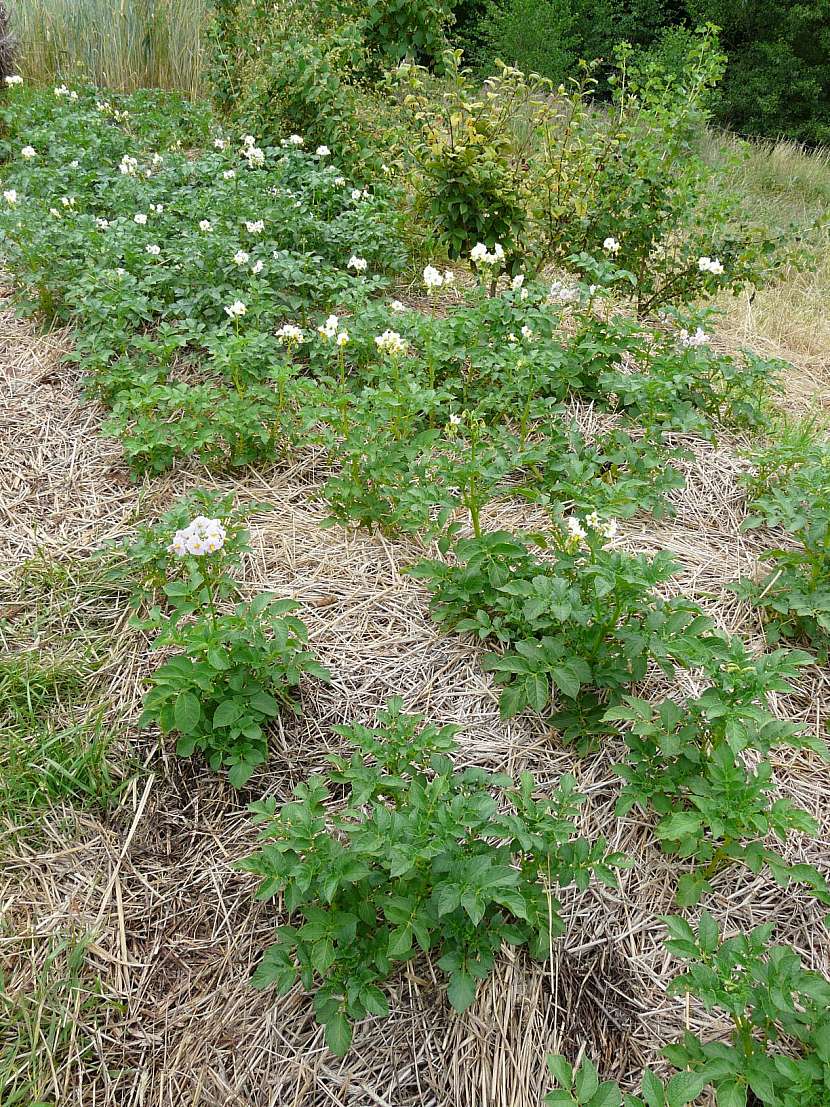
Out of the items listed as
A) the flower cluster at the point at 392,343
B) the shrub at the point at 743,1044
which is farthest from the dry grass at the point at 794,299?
the shrub at the point at 743,1044

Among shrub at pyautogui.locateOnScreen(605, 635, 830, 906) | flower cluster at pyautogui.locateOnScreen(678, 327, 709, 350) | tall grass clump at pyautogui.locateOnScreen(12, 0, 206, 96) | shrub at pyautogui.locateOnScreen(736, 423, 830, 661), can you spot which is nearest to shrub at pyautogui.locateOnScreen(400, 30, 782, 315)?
flower cluster at pyautogui.locateOnScreen(678, 327, 709, 350)

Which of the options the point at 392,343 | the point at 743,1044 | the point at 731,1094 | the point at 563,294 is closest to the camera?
the point at 731,1094

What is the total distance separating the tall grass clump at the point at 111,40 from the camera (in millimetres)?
6930

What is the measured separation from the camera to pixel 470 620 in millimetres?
2230

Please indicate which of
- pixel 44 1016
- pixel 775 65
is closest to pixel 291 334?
pixel 44 1016

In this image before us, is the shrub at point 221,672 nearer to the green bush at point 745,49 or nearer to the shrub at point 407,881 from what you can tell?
the shrub at point 407,881

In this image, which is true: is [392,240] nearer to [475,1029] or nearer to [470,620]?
[470,620]

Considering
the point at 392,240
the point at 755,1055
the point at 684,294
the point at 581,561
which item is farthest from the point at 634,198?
the point at 755,1055

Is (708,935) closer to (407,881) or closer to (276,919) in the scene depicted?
(407,881)

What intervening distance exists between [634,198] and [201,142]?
3.50 m

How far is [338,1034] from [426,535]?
1.31 m

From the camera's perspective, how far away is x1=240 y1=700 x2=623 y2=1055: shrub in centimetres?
156

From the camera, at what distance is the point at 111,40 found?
6941 millimetres

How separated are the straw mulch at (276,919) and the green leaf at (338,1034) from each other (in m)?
0.10
